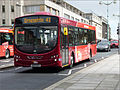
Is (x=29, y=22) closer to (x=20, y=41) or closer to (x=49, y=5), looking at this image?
(x=20, y=41)

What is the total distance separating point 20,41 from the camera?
47.8 feet

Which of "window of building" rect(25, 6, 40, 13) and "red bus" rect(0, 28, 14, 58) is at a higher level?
"window of building" rect(25, 6, 40, 13)

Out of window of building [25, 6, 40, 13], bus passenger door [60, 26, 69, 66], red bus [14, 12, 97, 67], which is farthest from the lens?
window of building [25, 6, 40, 13]

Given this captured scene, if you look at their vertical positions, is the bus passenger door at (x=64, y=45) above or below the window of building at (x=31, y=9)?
below

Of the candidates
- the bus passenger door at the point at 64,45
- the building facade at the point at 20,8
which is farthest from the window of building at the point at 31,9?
the bus passenger door at the point at 64,45

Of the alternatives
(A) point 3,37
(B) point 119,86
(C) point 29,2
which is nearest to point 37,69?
(B) point 119,86

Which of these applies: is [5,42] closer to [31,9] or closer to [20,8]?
[20,8]

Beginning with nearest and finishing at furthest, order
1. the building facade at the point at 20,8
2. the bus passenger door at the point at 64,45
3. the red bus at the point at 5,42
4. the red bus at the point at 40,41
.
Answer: the red bus at the point at 40,41
the bus passenger door at the point at 64,45
the red bus at the point at 5,42
the building facade at the point at 20,8

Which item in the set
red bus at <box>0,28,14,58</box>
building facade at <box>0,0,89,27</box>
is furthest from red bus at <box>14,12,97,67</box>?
building facade at <box>0,0,89,27</box>

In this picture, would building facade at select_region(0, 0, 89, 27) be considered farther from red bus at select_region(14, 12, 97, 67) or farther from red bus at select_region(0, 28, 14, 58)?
red bus at select_region(14, 12, 97, 67)

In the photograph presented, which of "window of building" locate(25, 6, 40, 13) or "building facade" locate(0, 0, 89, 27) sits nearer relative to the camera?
"building facade" locate(0, 0, 89, 27)

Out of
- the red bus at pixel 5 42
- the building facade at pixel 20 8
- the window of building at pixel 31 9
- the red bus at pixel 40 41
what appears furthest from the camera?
the window of building at pixel 31 9

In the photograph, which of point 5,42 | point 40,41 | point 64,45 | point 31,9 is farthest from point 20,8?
point 40,41

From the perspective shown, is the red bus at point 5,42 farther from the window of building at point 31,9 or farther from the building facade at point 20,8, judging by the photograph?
the window of building at point 31,9
